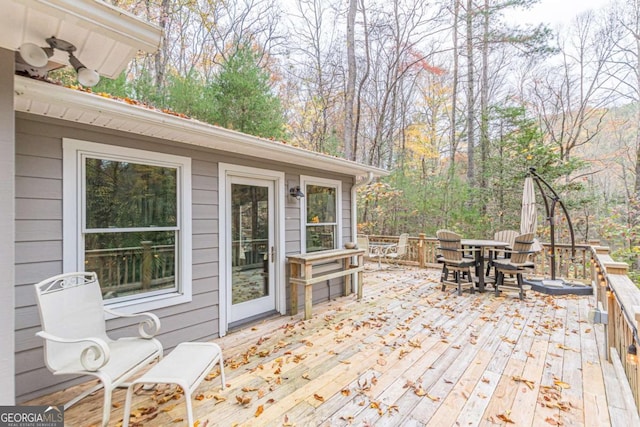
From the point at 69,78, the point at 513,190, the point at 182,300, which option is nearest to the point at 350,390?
the point at 182,300

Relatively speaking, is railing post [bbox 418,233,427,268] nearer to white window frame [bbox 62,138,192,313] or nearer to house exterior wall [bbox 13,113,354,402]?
white window frame [bbox 62,138,192,313]

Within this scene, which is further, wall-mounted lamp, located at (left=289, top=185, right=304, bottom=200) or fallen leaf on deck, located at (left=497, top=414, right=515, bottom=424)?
wall-mounted lamp, located at (left=289, top=185, right=304, bottom=200)

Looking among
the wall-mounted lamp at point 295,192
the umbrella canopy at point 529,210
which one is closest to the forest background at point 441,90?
the wall-mounted lamp at point 295,192

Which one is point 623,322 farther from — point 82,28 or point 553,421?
point 82,28

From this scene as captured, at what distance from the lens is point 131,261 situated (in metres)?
2.94

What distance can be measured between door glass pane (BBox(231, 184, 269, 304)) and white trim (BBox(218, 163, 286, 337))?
14 centimetres

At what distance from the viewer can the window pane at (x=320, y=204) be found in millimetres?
4871

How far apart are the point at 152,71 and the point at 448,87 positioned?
10438 millimetres

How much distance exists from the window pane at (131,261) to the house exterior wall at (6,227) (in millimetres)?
1168

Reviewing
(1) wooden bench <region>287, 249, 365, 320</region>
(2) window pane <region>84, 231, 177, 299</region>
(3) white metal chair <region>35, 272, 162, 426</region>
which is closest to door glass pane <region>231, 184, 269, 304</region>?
(1) wooden bench <region>287, 249, 365, 320</region>

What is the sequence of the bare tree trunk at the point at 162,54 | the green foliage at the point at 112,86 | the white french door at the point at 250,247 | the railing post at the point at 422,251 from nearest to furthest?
the white french door at the point at 250,247 → the green foliage at the point at 112,86 → the bare tree trunk at the point at 162,54 → the railing post at the point at 422,251

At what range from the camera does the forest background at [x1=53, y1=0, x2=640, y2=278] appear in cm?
838

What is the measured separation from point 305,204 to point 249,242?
114cm

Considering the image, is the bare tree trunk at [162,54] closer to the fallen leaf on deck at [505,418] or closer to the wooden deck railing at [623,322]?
the fallen leaf on deck at [505,418]
